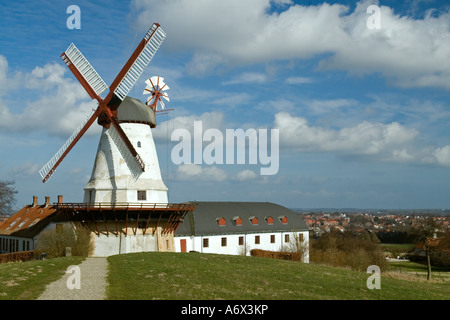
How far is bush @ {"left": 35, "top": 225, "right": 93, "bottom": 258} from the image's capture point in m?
32.6

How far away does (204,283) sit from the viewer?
18.9m

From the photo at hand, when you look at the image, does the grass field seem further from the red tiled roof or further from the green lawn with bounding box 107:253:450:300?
the red tiled roof

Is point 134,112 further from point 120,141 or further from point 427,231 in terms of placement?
point 427,231

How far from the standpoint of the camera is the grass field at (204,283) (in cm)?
1655

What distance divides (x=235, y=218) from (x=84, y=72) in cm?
2884

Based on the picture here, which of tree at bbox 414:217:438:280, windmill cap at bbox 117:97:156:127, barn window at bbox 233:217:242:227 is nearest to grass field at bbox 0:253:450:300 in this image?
windmill cap at bbox 117:97:156:127

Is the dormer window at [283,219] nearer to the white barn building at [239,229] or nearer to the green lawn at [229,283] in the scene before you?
the white barn building at [239,229]

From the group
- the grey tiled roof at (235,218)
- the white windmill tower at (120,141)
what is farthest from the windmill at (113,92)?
the grey tiled roof at (235,218)

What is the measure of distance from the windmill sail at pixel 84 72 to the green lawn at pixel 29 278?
14289mm

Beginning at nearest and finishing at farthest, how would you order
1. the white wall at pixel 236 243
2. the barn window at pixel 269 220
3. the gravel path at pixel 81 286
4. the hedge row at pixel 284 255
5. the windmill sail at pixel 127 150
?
1. the gravel path at pixel 81 286
2. the windmill sail at pixel 127 150
3. the hedge row at pixel 284 255
4. the white wall at pixel 236 243
5. the barn window at pixel 269 220

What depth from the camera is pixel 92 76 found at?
3625 cm

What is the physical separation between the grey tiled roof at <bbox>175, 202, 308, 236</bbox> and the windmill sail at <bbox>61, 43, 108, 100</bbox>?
21.1 meters

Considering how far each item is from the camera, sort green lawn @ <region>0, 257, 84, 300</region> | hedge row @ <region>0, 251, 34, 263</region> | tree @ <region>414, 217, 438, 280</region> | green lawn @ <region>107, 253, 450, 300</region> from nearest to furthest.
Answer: green lawn @ <region>0, 257, 84, 300</region> < green lawn @ <region>107, 253, 450, 300</region> < hedge row @ <region>0, 251, 34, 263</region> < tree @ <region>414, 217, 438, 280</region>
